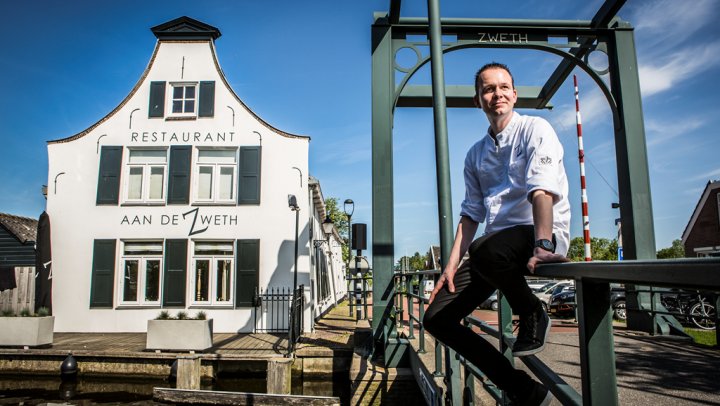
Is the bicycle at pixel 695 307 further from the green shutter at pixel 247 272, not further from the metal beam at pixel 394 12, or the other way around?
the green shutter at pixel 247 272

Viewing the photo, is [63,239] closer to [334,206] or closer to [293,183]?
[293,183]

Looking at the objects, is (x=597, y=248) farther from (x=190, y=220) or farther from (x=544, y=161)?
(x=544, y=161)

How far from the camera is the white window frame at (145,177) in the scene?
1265 centimetres

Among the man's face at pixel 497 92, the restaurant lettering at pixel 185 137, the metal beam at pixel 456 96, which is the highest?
the restaurant lettering at pixel 185 137

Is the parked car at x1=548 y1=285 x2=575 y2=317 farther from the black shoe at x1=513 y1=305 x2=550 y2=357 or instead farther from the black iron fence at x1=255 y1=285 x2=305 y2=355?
the black shoe at x1=513 y1=305 x2=550 y2=357

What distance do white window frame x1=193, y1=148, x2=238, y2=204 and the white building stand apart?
0.10 ft

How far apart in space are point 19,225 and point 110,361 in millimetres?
11874

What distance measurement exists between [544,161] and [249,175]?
11.5 meters

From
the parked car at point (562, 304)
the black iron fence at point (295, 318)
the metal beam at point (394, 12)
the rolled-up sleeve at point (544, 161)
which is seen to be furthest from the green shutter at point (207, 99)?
the rolled-up sleeve at point (544, 161)

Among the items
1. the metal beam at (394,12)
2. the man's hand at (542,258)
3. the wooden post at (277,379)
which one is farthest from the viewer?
the metal beam at (394,12)

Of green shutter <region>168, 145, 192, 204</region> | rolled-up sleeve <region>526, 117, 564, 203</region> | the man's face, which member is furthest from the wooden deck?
rolled-up sleeve <region>526, 117, 564, 203</region>

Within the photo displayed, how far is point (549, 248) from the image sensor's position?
1.42m

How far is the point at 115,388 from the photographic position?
8914 millimetres

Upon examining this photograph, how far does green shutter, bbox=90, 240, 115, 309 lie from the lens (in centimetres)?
1211
